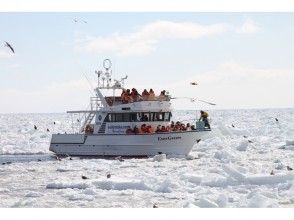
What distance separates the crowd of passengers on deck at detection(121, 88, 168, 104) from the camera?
26594 mm

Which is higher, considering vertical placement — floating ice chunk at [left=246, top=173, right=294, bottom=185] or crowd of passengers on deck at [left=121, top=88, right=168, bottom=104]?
crowd of passengers on deck at [left=121, top=88, right=168, bottom=104]

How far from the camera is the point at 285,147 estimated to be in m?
30.8

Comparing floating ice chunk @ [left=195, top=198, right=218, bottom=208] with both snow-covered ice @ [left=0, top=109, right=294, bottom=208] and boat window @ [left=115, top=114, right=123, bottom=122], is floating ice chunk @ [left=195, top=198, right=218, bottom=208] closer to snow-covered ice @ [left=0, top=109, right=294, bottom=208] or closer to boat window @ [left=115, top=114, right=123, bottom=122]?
snow-covered ice @ [left=0, top=109, right=294, bottom=208]

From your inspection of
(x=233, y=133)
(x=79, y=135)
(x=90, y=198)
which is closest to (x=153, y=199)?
(x=90, y=198)

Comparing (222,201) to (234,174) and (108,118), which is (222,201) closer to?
(234,174)

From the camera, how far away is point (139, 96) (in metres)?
26.7

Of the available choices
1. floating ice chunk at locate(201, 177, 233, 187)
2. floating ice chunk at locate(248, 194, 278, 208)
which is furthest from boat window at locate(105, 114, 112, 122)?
floating ice chunk at locate(248, 194, 278, 208)

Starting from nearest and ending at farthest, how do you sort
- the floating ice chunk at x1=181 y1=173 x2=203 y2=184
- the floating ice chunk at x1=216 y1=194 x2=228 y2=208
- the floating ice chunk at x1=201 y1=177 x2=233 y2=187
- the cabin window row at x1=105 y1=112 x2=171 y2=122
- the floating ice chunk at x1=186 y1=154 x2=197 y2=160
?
the floating ice chunk at x1=216 y1=194 x2=228 y2=208 → the floating ice chunk at x1=201 y1=177 x2=233 y2=187 → the floating ice chunk at x1=181 y1=173 x2=203 y2=184 → the floating ice chunk at x1=186 y1=154 x2=197 y2=160 → the cabin window row at x1=105 y1=112 x2=171 y2=122

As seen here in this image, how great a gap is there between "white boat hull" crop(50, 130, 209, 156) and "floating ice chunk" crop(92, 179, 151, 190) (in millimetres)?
8966

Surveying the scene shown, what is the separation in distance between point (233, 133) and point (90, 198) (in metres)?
30.4

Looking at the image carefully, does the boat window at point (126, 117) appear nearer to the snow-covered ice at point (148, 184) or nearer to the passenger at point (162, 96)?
the passenger at point (162, 96)

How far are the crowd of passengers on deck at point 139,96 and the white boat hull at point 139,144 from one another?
1632 millimetres

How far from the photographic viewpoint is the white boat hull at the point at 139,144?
2572 cm

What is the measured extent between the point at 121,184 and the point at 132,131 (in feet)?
31.8
